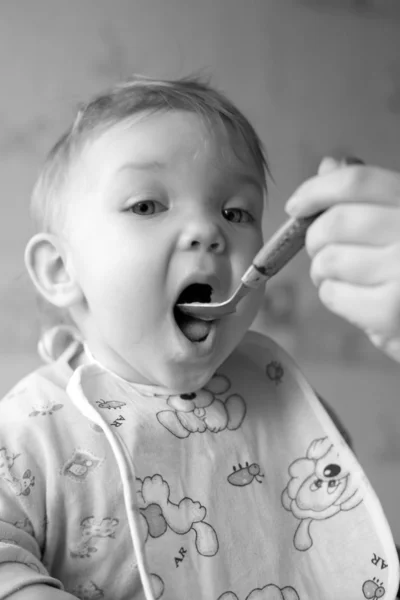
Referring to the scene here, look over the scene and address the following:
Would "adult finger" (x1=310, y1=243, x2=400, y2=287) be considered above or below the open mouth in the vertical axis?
above

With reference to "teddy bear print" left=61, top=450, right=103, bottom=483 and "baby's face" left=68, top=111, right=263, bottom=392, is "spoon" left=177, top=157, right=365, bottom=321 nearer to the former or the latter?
"baby's face" left=68, top=111, right=263, bottom=392

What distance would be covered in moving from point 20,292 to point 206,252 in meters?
0.68

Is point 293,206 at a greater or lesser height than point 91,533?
greater

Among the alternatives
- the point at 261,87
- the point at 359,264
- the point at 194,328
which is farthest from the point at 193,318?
the point at 261,87

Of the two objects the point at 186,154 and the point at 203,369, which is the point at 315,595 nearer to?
the point at 203,369

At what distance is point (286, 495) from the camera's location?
885mm

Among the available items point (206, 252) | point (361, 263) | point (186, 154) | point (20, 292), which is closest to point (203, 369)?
point (206, 252)

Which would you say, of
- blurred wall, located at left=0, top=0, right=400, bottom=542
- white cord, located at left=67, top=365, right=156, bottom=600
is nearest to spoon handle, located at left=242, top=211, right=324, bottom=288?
white cord, located at left=67, top=365, right=156, bottom=600

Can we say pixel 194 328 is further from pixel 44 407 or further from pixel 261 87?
pixel 261 87

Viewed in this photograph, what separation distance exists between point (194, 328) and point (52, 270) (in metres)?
0.22

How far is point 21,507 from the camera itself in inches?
28.7

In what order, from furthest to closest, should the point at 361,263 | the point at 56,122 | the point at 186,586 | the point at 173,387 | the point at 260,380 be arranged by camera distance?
the point at 56,122, the point at 260,380, the point at 173,387, the point at 186,586, the point at 361,263

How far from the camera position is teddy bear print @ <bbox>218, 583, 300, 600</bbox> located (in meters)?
0.74

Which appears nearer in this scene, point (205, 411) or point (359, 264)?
point (359, 264)
